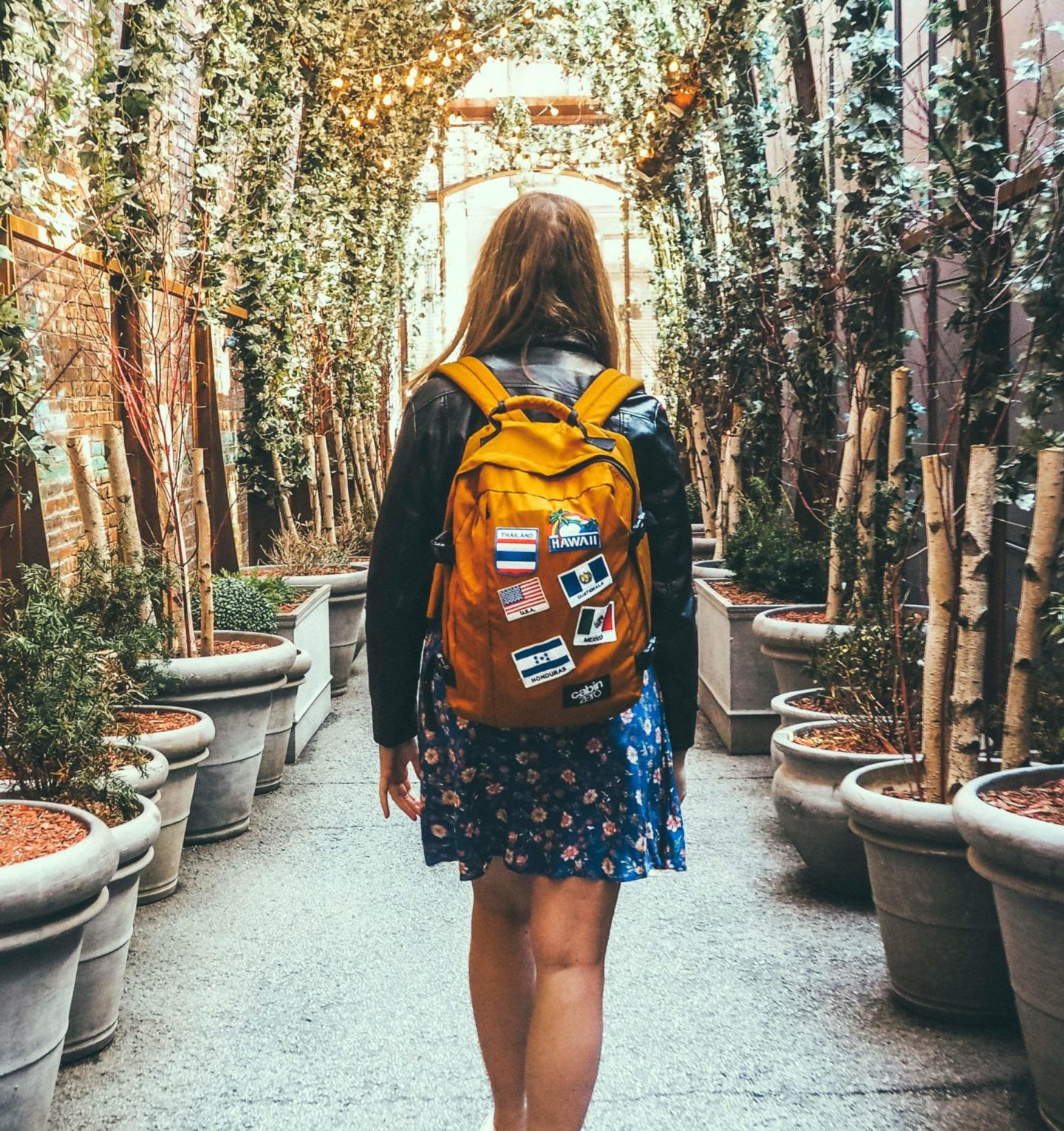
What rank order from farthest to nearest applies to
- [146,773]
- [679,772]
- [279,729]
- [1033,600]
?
[279,729] → [146,773] → [1033,600] → [679,772]

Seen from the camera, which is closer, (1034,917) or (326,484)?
(1034,917)

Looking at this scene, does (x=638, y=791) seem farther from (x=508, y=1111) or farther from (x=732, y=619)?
(x=732, y=619)

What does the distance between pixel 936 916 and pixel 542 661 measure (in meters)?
1.68

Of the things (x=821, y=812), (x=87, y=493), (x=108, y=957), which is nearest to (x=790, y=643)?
(x=821, y=812)

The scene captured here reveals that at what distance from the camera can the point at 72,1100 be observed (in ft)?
9.86

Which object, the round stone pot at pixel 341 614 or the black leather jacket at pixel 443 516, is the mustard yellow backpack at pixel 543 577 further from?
the round stone pot at pixel 341 614

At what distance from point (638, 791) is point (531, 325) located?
0.83 m

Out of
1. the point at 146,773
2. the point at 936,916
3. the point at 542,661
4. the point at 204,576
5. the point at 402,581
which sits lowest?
the point at 936,916

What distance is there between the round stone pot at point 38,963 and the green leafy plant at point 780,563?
4359mm

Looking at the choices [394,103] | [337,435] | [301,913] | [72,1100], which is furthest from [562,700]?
[394,103]

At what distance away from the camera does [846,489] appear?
563cm

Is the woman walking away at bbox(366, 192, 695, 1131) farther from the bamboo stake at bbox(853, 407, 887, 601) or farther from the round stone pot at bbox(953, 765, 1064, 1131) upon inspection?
the bamboo stake at bbox(853, 407, 887, 601)

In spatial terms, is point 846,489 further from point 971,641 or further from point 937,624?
point 971,641

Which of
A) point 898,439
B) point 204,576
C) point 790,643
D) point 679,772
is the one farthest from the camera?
point 790,643
